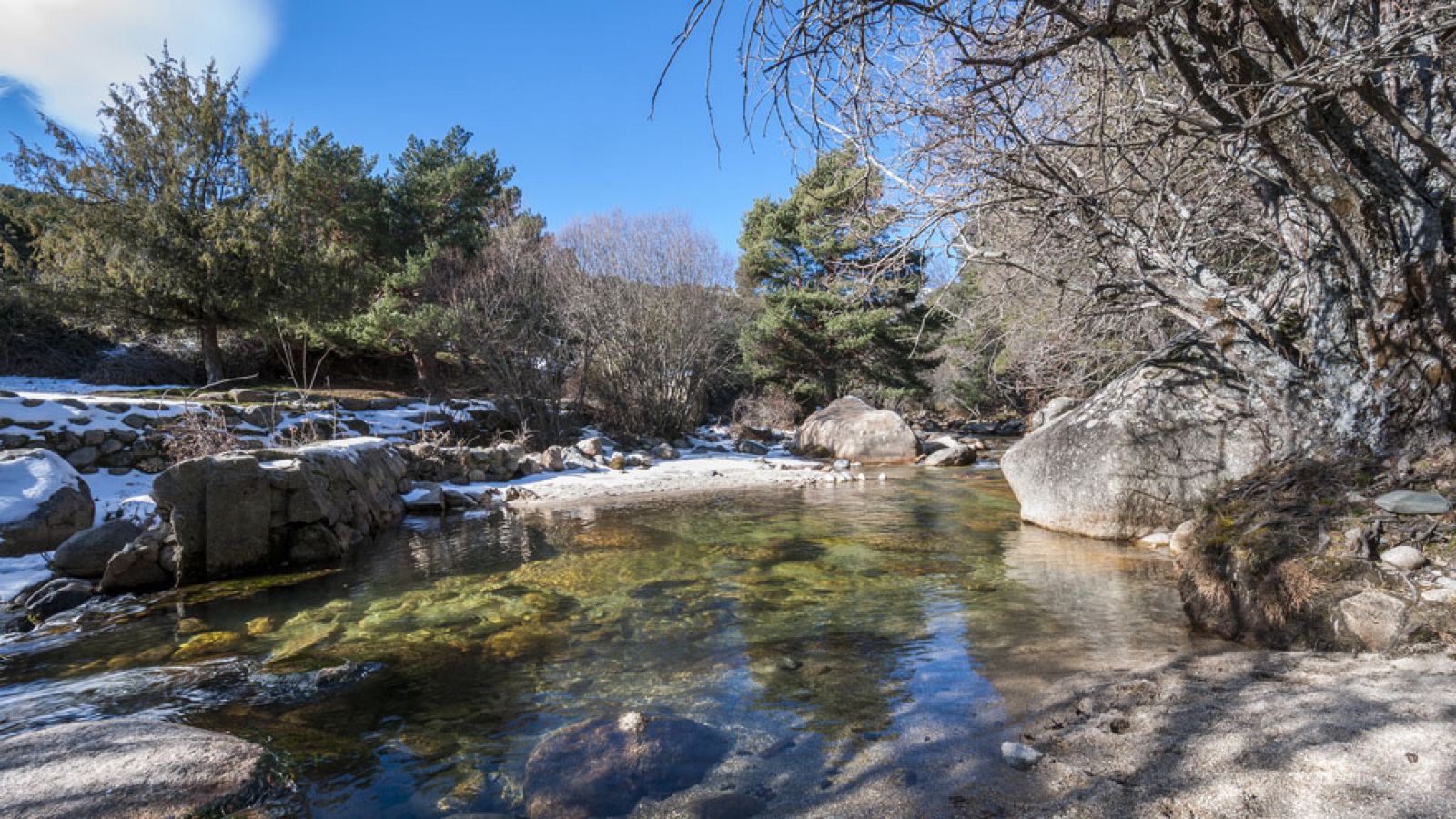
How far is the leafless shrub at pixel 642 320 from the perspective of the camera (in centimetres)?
1642

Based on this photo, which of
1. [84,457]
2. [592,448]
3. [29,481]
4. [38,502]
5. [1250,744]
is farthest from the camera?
[592,448]

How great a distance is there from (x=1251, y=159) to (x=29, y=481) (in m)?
11.4

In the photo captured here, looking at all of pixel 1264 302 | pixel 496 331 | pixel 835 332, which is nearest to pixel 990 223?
pixel 1264 302

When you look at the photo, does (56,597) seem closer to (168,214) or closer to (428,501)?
(428,501)

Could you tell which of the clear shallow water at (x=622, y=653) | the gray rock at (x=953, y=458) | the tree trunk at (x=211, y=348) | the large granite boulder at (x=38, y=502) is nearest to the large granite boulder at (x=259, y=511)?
the clear shallow water at (x=622, y=653)

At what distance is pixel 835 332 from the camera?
856 inches

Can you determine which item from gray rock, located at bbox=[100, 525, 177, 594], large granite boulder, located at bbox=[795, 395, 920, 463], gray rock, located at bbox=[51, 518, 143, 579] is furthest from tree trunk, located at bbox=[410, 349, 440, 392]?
gray rock, located at bbox=[100, 525, 177, 594]

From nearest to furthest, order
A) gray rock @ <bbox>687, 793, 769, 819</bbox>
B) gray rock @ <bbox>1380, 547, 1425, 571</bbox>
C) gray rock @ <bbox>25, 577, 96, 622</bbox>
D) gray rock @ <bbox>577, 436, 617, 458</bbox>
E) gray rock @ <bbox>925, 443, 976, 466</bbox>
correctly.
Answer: gray rock @ <bbox>687, 793, 769, 819</bbox> < gray rock @ <bbox>1380, 547, 1425, 571</bbox> < gray rock @ <bbox>25, 577, 96, 622</bbox> < gray rock @ <bbox>577, 436, 617, 458</bbox> < gray rock @ <bbox>925, 443, 976, 466</bbox>

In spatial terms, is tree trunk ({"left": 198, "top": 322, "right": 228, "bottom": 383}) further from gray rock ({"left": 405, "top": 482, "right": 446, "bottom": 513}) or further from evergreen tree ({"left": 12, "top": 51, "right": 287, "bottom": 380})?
gray rock ({"left": 405, "top": 482, "right": 446, "bottom": 513})

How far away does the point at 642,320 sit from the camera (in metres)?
16.8

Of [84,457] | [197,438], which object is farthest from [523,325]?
[84,457]

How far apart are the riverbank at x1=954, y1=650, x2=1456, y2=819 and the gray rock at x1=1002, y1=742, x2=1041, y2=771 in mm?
31

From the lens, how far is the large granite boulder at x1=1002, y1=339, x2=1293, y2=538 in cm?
614

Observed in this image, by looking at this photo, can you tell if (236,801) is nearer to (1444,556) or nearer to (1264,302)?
(1444,556)
